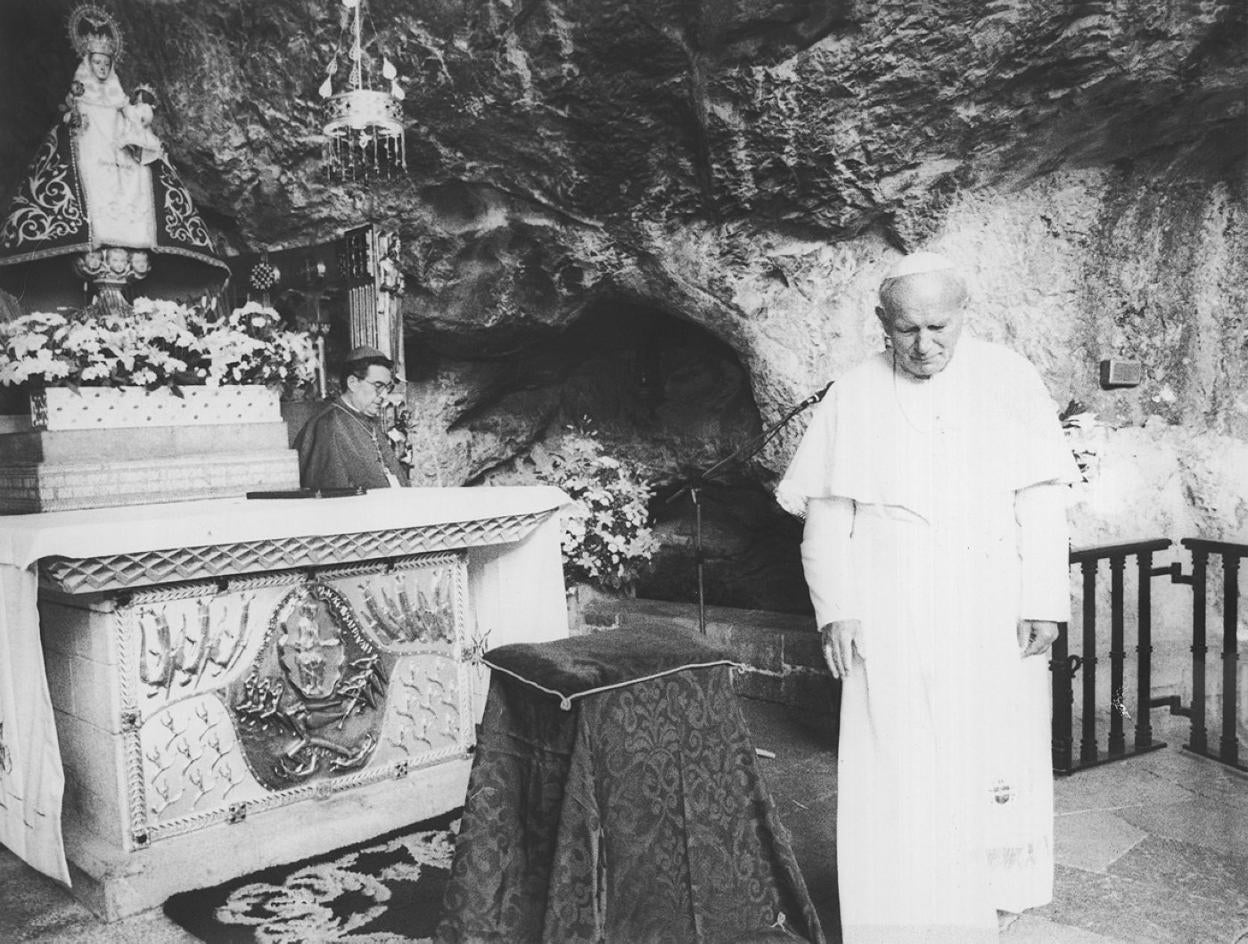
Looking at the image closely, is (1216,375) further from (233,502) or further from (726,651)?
(233,502)

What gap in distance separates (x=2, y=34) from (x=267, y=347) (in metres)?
3.78

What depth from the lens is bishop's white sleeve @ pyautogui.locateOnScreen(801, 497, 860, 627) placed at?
2979mm

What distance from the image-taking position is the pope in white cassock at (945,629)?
2902mm

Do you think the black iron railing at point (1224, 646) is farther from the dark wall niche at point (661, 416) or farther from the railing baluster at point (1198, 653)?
the dark wall niche at point (661, 416)

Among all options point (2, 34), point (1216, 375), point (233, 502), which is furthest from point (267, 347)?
point (1216, 375)

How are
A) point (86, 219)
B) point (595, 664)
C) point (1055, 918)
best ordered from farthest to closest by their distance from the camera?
point (86, 219), point (1055, 918), point (595, 664)

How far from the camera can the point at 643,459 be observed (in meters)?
7.61

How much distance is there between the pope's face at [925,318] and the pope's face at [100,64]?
4.21 m

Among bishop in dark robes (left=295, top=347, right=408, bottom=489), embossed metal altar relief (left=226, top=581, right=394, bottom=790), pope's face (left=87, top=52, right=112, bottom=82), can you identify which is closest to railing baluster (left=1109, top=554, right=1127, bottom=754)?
embossed metal altar relief (left=226, top=581, right=394, bottom=790)

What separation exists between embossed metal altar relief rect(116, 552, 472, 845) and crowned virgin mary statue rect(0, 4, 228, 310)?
2.29 m

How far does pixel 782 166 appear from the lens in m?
5.55

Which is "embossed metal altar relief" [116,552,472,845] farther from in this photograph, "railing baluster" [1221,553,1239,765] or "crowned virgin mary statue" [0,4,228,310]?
"railing baluster" [1221,553,1239,765]

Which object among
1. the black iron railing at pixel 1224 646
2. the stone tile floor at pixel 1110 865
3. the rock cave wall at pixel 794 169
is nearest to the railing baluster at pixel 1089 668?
the stone tile floor at pixel 1110 865

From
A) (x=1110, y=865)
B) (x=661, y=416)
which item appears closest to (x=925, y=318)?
(x=1110, y=865)
